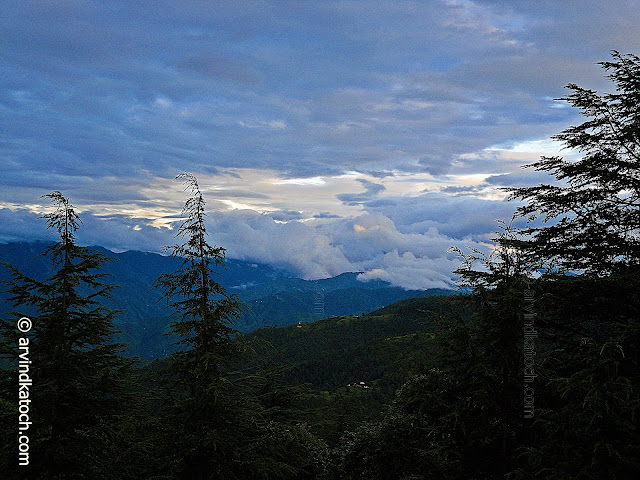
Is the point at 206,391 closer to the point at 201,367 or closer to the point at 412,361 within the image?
the point at 201,367

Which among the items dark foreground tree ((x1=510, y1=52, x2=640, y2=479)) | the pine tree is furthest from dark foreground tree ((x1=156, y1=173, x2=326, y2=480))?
dark foreground tree ((x1=510, y1=52, x2=640, y2=479))

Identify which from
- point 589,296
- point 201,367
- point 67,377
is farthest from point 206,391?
point 589,296

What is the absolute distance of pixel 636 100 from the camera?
1109 centimetres

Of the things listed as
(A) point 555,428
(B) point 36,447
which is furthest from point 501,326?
(B) point 36,447

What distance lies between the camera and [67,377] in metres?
12.1

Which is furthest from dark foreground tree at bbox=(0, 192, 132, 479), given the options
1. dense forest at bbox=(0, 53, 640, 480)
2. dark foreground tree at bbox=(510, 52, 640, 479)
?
dark foreground tree at bbox=(510, 52, 640, 479)

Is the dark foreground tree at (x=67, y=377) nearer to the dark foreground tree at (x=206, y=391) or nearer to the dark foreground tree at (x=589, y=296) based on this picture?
the dark foreground tree at (x=206, y=391)

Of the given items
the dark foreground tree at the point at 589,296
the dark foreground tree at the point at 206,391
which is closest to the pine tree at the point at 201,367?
the dark foreground tree at the point at 206,391

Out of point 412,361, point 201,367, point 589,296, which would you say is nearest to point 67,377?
point 201,367

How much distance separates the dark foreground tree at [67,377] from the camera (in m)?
11.4

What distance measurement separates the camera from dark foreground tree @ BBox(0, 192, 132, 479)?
450 inches

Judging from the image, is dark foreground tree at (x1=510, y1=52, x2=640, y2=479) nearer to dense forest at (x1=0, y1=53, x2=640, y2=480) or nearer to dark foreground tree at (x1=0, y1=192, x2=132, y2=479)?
dense forest at (x1=0, y1=53, x2=640, y2=480)

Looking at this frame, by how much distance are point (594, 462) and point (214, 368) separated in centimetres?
1006

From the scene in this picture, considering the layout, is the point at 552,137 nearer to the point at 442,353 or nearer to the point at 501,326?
the point at 501,326
